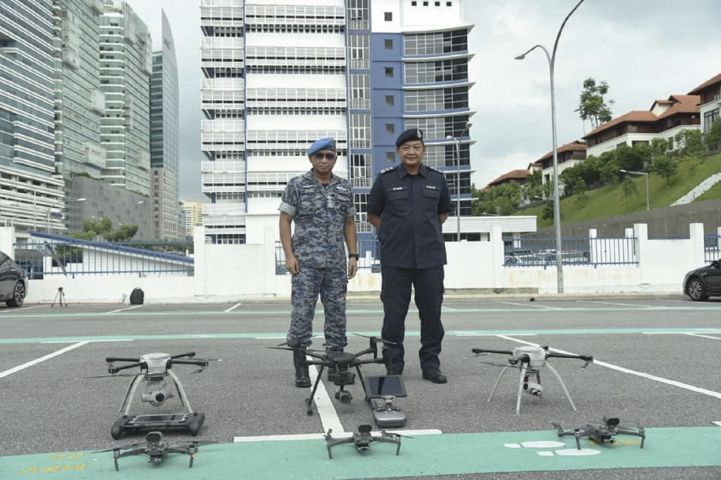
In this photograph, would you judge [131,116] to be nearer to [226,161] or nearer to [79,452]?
[226,161]

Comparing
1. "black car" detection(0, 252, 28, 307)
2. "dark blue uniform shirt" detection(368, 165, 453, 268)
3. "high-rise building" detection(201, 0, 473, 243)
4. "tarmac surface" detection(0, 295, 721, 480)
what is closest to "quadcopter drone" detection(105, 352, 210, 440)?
"tarmac surface" detection(0, 295, 721, 480)

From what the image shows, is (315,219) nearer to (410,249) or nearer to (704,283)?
(410,249)

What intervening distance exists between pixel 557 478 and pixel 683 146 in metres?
85.9

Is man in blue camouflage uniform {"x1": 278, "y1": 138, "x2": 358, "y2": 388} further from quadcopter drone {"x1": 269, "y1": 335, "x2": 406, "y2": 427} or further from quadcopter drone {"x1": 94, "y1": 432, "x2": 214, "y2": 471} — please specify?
quadcopter drone {"x1": 94, "y1": 432, "x2": 214, "y2": 471}

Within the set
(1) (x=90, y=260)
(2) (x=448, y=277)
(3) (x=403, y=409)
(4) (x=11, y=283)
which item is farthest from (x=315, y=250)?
(1) (x=90, y=260)

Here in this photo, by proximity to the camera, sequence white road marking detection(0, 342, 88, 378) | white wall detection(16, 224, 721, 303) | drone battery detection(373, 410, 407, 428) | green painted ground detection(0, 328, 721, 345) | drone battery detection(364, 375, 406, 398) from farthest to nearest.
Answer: white wall detection(16, 224, 721, 303) → green painted ground detection(0, 328, 721, 345) → white road marking detection(0, 342, 88, 378) → drone battery detection(364, 375, 406, 398) → drone battery detection(373, 410, 407, 428)

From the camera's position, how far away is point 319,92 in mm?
76625

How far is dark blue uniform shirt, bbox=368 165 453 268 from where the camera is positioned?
5.54 meters

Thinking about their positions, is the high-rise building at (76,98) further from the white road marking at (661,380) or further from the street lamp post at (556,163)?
the white road marking at (661,380)

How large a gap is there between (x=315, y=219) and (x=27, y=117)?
5484 inches

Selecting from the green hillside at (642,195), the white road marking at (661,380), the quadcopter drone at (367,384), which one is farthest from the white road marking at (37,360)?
the green hillside at (642,195)

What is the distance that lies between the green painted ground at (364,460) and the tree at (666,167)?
71569 millimetres

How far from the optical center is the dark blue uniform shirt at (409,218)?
5.54 m

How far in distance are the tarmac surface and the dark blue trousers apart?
1.00 feet
